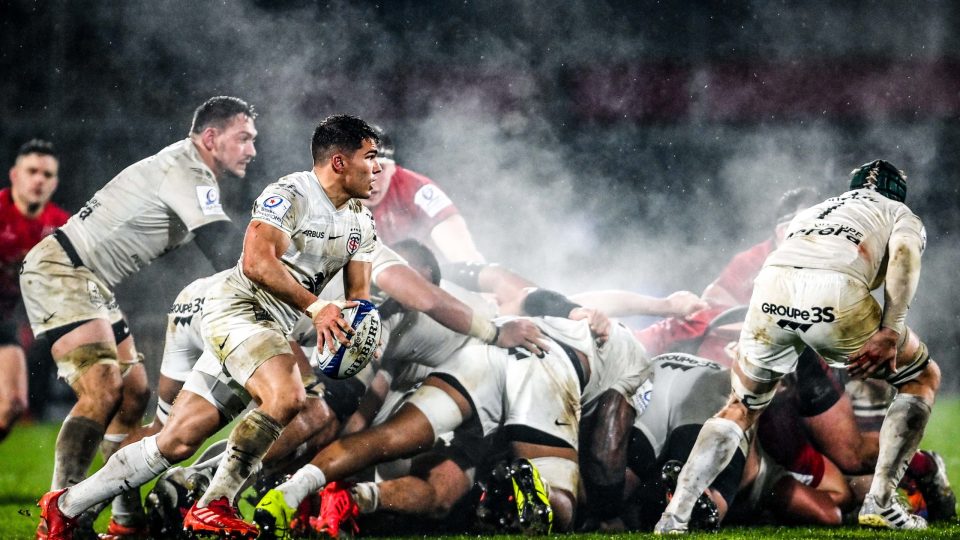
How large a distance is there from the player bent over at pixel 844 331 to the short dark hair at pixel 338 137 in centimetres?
195

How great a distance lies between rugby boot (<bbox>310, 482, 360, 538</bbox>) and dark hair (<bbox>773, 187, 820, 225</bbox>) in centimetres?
325

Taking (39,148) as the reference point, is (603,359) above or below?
below

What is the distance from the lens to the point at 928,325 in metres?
6.72

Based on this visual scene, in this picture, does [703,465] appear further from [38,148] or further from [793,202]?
[38,148]

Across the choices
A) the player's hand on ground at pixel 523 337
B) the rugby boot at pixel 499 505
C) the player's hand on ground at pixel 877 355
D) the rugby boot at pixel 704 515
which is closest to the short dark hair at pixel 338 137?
the player's hand on ground at pixel 523 337

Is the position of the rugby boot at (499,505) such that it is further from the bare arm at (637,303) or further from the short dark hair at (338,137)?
the bare arm at (637,303)

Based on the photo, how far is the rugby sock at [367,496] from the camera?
434cm

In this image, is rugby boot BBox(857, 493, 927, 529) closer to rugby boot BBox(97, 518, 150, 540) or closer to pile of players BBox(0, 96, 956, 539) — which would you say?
pile of players BBox(0, 96, 956, 539)

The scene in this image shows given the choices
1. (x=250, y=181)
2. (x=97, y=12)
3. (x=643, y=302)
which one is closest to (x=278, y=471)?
(x=250, y=181)

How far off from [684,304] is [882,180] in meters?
1.48

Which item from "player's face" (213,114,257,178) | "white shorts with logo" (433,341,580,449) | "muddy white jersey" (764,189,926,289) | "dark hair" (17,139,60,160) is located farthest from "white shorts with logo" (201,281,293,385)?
"dark hair" (17,139,60,160)

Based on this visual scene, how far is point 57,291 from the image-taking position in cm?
505

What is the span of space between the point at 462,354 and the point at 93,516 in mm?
1828

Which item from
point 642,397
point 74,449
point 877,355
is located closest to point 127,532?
point 74,449
